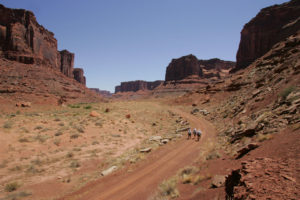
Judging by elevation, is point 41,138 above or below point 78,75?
below

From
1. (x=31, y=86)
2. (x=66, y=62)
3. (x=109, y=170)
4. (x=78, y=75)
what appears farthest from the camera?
(x=78, y=75)

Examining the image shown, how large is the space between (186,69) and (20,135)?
127m

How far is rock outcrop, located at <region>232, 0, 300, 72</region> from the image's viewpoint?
55.3m

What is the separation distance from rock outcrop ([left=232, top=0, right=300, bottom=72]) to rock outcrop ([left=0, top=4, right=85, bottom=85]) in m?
88.4

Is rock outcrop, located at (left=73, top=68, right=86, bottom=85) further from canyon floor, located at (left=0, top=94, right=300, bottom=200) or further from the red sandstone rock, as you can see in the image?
canyon floor, located at (left=0, top=94, right=300, bottom=200)

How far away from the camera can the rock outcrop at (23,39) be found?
6006 centimetres

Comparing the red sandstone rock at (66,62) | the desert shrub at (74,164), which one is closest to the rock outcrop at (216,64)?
the red sandstone rock at (66,62)

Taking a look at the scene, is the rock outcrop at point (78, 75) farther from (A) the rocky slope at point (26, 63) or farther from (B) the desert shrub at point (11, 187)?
(B) the desert shrub at point (11, 187)

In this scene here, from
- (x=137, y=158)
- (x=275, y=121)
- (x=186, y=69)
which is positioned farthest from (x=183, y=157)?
(x=186, y=69)

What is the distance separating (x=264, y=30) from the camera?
63.0 meters

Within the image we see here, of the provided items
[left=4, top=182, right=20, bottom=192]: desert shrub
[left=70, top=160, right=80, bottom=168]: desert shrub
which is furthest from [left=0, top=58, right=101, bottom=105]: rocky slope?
[left=4, top=182, right=20, bottom=192]: desert shrub

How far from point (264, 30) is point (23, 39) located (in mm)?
99233

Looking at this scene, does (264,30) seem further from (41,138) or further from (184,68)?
(41,138)

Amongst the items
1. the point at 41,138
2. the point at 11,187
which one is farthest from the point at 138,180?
the point at 41,138
